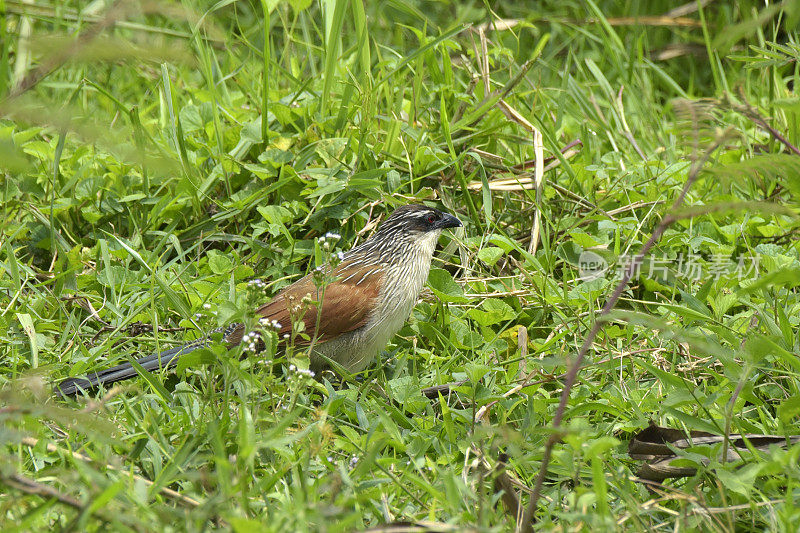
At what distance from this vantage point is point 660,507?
266 cm

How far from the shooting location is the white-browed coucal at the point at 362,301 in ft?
12.8

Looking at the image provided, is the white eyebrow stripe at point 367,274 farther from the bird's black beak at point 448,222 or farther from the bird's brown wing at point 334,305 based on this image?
the bird's black beak at point 448,222

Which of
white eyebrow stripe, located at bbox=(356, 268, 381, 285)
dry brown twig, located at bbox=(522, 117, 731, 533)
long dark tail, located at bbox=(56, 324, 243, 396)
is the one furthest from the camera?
white eyebrow stripe, located at bbox=(356, 268, 381, 285)

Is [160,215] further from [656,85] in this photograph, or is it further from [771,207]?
[656,85]

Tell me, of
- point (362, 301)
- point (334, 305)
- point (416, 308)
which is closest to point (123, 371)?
point (334, 305)

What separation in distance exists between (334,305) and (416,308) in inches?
22.1

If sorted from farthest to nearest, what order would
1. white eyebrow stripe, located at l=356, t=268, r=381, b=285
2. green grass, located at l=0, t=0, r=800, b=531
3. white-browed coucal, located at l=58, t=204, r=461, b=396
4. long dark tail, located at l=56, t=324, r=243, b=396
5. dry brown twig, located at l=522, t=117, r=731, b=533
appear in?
1. white eyebrow stripe, located at l=356, t=268, r=381, b=285
2. white-browed coucal, located at l=58, t=204, r=461, b=396
3. long dark tail, located at l=56, t=324, r=243, b=396
4. green grass, located at l=0, t=0, r=800, b=531
5. dry brown twig, located at l=522, t=117, r=731, b=533

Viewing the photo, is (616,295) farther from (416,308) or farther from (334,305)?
(416,308)

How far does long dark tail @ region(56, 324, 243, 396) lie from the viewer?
3.57 metres

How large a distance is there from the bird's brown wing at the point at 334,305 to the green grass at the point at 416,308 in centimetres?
23

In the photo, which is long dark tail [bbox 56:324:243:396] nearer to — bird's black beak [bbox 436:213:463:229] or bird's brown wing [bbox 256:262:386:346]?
bird's brown wing [bbox 256:262:386:346]

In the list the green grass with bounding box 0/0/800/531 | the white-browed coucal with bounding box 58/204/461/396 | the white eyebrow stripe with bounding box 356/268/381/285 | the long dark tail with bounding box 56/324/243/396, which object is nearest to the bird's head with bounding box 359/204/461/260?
the white-browed coucal with bounding box 58/204/461/396

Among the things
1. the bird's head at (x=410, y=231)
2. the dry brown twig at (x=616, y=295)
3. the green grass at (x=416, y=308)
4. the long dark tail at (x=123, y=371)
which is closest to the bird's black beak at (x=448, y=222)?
the bird's head at (x=410, y=231)

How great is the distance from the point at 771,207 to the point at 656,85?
16.5 ft
